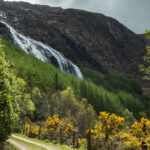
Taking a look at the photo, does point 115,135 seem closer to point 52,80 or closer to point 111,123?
point 111,123

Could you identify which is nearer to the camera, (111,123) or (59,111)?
(111,123)

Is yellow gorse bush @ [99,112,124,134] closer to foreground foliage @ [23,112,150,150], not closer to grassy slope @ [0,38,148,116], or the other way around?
foreground foliage @ [23,112,150,150]

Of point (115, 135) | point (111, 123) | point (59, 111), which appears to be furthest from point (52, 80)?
point (115, 135)

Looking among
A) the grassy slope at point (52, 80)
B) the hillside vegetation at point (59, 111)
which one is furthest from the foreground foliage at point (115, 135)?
the grassy slope at point (52, 80)

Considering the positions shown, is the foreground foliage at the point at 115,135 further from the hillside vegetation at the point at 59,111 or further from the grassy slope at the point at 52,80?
the grassy slope at the point at 52,80

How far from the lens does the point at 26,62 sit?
87688 mm

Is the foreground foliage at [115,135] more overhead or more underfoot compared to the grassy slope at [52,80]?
more underfoot

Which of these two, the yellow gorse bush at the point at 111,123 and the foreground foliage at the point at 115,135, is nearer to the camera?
the foreground foliage at the point at 115,135

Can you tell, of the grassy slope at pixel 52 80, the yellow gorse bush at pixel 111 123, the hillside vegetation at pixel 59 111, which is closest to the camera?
the hillside vegetation at pixel 59 111

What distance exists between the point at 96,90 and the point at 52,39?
9017cm

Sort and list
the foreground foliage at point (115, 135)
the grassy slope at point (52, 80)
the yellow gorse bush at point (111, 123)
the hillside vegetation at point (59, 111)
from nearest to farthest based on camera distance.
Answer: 1. the hillside vegetation at point (59, 111)
2. the foreground foliage at point (115, 135)
3. the yellow gorse bush at point (111, 123)
4. the grassy slope at point (52, 80)

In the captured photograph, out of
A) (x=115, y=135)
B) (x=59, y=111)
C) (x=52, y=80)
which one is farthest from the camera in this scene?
(x=52, y=80)

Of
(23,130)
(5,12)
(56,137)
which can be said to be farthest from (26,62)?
(5,12)

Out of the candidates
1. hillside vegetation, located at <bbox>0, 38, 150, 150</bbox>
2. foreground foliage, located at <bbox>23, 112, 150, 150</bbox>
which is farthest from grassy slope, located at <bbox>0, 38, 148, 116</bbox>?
foreground foliage, located at <bbox>23, 112, 150, 150</bbox>
